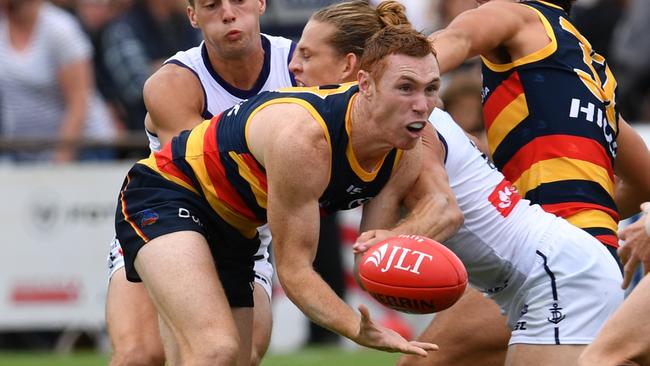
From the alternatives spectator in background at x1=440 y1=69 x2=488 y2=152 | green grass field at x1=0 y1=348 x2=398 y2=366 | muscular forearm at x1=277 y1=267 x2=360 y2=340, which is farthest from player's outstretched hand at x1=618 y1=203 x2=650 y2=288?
spectator in background at x1=440 y1=69 x2=488 y2=152

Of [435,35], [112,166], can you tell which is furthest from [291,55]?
[112,166]

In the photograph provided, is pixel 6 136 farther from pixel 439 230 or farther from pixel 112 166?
pixel 439 230

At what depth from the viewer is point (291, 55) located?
661 cm

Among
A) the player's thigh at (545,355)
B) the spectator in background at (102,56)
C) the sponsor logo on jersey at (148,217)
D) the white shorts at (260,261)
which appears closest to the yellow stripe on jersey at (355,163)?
the sponsor logo on jersey at (148,217)

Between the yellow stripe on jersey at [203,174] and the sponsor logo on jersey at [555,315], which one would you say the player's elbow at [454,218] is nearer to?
the sponsor logo on jersey at [555,315]

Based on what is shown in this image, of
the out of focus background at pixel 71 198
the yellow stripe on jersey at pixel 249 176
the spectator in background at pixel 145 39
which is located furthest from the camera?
the spectator in background at pixel 145 39

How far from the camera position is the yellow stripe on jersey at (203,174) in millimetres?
5734

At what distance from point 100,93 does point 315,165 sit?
23.2ft

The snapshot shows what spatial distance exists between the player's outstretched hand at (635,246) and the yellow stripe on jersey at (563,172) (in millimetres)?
324

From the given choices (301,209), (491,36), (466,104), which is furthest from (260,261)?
(466,104)

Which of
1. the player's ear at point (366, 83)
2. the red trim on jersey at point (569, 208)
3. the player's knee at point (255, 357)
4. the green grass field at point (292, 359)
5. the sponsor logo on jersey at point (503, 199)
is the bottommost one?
the green grass field at point (292, 359)

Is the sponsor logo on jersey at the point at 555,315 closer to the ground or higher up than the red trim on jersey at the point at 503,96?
closer to the ground

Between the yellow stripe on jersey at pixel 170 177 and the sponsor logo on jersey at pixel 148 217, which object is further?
the yellow stripe on jersey at pixel 170 177

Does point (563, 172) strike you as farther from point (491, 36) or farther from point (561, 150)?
point (491, 36)
